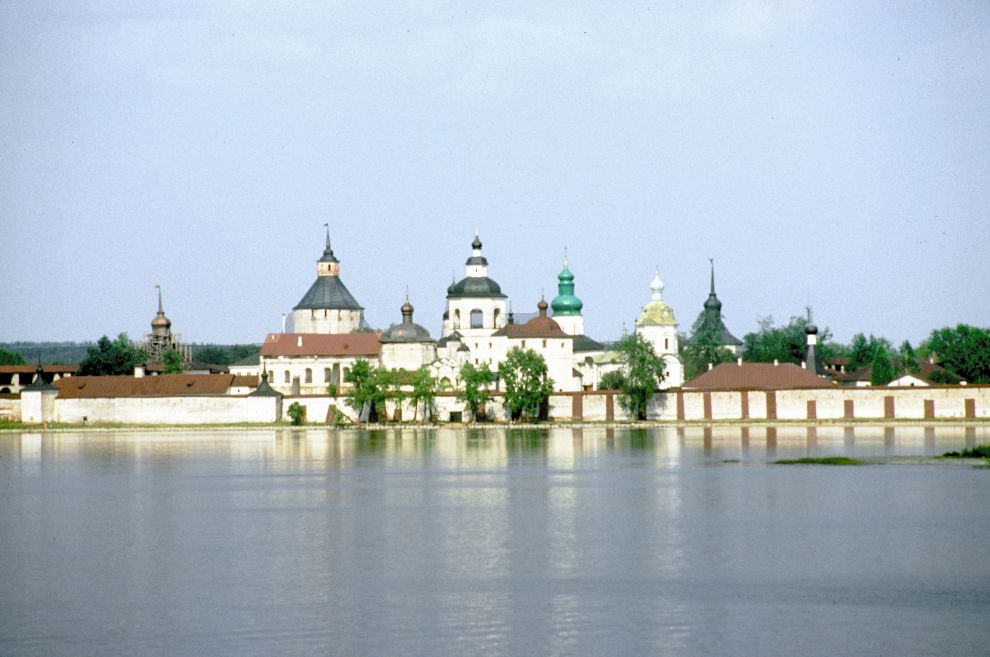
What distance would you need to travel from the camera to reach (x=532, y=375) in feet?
209

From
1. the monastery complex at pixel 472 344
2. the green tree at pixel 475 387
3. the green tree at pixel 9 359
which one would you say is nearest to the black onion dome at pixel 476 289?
the monastery complex at pixel 472 344

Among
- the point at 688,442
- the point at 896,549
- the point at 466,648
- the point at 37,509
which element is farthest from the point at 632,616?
the point at 688,442

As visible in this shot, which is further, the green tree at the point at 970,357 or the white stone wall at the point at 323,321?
the white stone wall at the point at 323,321

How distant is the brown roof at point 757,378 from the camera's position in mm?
64688

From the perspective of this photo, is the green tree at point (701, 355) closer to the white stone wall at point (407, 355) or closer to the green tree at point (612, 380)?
the green tree at point (612, 380)

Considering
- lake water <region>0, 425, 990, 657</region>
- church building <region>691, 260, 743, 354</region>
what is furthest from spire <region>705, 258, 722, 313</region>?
lake water <region>0, 425, 990, 657</region>

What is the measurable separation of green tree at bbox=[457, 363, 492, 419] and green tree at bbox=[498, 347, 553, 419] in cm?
79

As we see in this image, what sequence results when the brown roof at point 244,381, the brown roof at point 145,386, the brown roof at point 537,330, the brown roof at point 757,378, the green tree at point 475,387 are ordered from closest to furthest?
the green tree at point 475,387
the brown roof at point 757,378
the brown roof at point 145,386
the brown roof at point 537,330
the brown roof at point 244,381

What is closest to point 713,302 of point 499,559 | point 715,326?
point 715,326

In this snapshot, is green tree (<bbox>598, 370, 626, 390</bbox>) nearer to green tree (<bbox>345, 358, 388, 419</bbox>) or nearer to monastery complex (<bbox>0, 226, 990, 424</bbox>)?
monastery complex (<bbox>0, 226, 990, 424</bbox>)

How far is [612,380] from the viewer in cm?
7106

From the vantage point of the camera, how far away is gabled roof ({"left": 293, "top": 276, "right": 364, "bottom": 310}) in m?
88.1

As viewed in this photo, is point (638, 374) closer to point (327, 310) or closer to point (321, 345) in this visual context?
point (321, 345)

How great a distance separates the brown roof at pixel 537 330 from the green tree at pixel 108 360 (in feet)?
70.9
